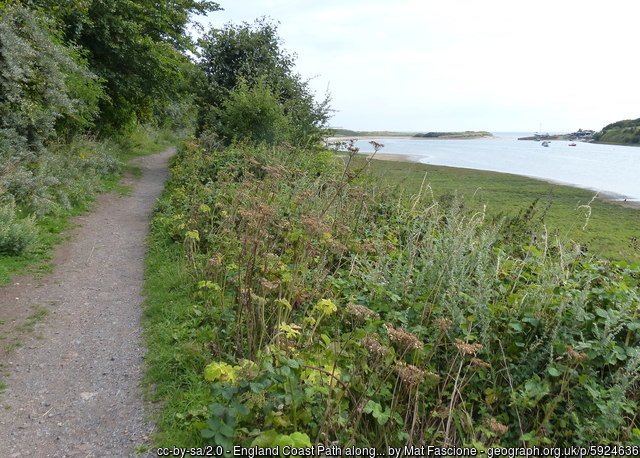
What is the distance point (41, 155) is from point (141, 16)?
830 centimetres

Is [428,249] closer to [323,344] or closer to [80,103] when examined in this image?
[323,344]

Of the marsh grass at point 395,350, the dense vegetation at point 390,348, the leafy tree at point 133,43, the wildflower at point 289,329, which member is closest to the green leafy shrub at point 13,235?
the dense vegetation at point 390,348

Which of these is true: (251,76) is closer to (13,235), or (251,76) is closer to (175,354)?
(13,235)

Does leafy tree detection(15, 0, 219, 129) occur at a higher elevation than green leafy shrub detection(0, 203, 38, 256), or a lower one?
higher

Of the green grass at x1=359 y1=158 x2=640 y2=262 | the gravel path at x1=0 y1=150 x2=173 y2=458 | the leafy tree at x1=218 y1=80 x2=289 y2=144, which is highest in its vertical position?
the leafy tree at x1=218 y1=80 x2=289 y2=144

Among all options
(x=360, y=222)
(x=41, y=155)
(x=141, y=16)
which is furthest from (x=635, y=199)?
(x=41, y=155)

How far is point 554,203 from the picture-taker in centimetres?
2211

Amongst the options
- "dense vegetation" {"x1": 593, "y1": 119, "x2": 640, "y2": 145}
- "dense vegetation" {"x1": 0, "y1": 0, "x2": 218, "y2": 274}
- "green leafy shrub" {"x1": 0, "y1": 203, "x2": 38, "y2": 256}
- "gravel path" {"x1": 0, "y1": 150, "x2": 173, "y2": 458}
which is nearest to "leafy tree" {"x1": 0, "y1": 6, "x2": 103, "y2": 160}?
"dense vegetation" {"x1": 0, "y1": 0, "x2": 218, "y2": 274}

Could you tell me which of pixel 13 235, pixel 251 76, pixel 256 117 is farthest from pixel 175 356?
pixel 251 76

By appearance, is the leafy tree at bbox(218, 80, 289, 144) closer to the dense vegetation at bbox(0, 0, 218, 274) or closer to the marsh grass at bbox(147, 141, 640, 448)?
the dense vegetation at bbox(0, 0, 218, 274)

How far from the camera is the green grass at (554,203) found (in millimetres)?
12579

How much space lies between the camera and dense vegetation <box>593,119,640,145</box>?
92.0 meters

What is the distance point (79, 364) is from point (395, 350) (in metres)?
2.96

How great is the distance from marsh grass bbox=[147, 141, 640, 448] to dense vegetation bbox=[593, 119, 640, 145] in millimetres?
104937
